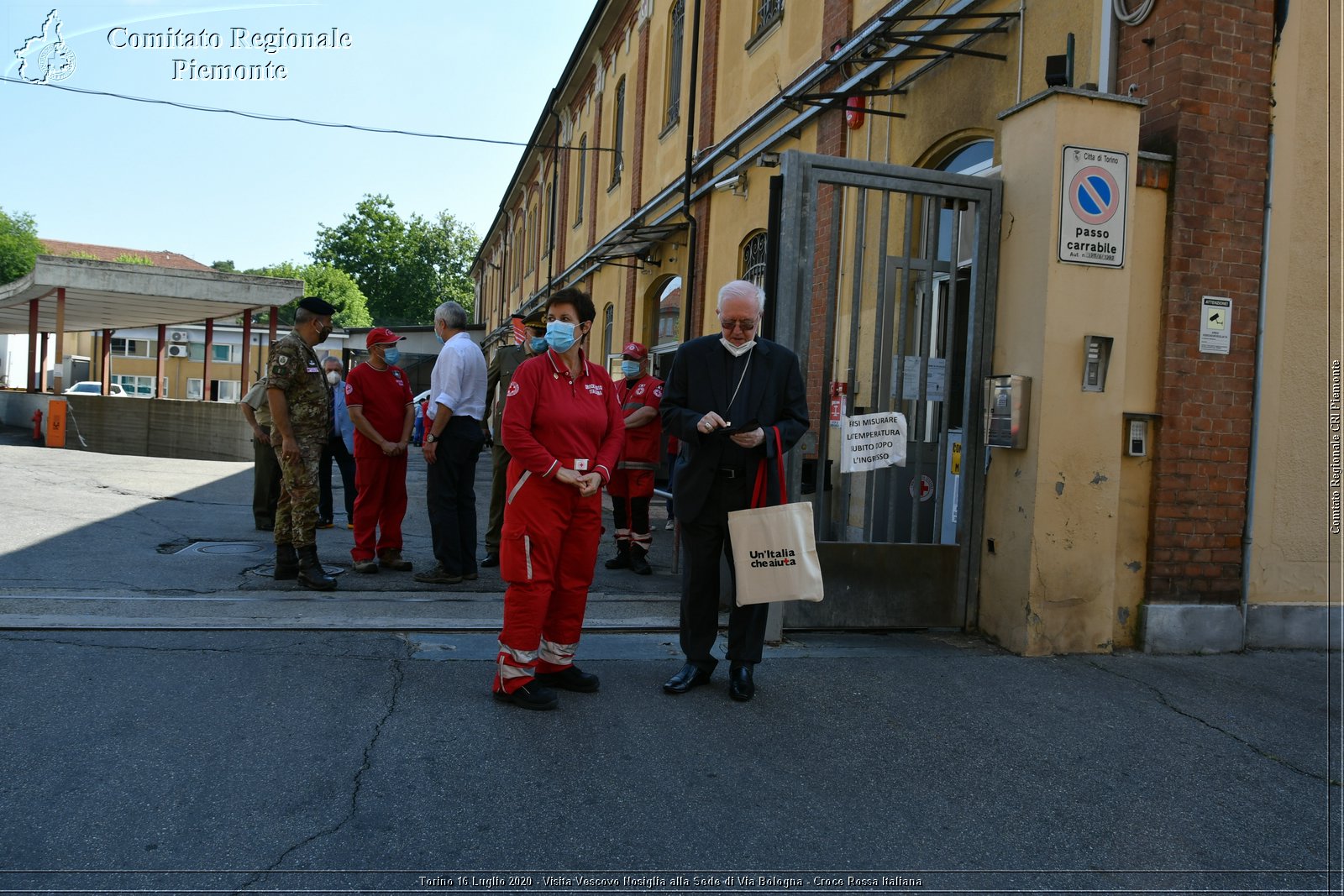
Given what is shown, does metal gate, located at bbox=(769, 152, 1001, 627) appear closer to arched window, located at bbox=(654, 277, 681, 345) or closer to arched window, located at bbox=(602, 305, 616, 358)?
arched window, located at bbox=(654, 277, 681, 345)

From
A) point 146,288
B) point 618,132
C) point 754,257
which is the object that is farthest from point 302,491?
point 146,288

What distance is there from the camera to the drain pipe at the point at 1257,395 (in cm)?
588

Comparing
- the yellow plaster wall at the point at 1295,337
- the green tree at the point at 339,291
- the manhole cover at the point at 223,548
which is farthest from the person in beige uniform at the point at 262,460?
the green tree at the point at 339,291

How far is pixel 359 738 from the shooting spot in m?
3.81

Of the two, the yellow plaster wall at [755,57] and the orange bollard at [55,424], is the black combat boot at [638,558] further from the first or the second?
the orange bollard at [55,424]

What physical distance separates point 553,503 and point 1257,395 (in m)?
4.36

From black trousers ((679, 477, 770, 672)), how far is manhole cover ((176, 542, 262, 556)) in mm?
4616

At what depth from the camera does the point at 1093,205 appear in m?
5.52

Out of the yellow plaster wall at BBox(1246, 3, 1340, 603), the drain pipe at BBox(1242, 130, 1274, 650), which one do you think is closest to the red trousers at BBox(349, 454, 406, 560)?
the drain pipe at BBox(1242, 130, 1274, 650)

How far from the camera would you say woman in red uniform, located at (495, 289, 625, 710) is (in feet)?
14.2

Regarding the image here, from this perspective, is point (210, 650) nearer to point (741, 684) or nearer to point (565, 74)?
point (741, 684)

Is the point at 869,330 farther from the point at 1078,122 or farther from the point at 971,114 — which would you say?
the point at 1078,122

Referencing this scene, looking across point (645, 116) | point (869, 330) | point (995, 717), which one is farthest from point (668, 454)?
point (645, 116)

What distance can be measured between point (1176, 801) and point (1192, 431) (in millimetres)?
2856
